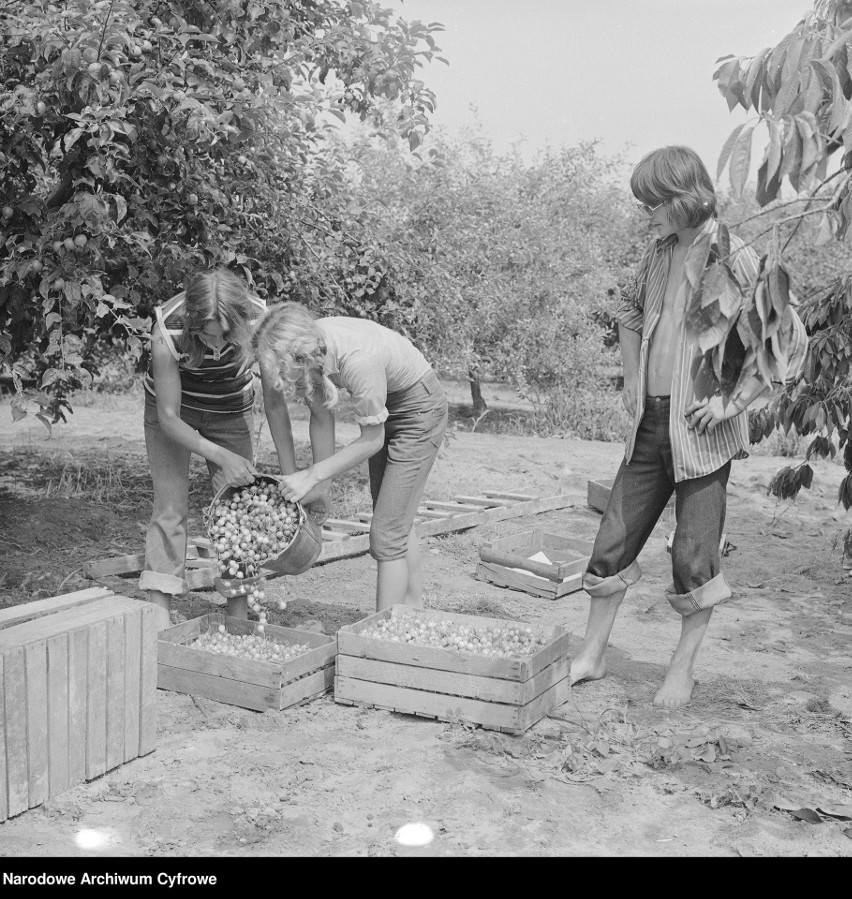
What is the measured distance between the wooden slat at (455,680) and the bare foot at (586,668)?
0.18 metres

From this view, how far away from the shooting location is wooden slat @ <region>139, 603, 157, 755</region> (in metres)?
3.21

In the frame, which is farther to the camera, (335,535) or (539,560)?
(335,535)

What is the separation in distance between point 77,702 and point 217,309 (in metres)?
1.45

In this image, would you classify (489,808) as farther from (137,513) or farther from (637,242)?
(637,242)

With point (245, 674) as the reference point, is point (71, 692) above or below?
above

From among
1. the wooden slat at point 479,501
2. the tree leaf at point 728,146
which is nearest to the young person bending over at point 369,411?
the tree leaf at point 728,146

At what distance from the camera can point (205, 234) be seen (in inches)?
207

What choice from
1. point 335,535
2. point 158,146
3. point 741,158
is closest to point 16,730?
point 741,158

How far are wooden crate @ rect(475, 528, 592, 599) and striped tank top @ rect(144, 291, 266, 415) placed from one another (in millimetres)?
1973

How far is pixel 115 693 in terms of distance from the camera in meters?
3.12

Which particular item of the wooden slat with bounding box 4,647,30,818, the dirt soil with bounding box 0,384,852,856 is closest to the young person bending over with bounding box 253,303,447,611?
the dirt soil with bounding box 0,384,852,856

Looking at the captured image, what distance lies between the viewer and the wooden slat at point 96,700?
3.02 m

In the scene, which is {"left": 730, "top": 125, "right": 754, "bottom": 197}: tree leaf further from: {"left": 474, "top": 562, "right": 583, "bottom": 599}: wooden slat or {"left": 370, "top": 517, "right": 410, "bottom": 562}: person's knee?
{"left": 474, "top": 562, "right": 583, "bottom": 599}: wooden slat

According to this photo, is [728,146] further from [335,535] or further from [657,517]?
[335,535]
